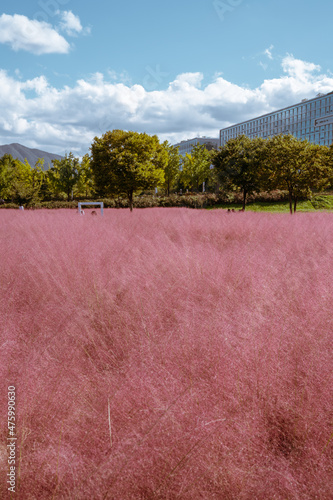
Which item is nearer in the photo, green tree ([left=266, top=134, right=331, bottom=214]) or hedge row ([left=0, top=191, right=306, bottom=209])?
green tree ([left=266, top=134, right=331, bottom=214])

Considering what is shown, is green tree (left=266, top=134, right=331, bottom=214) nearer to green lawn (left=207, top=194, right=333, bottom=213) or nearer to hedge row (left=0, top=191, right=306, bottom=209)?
green lawn (left=207, top=194, right=333, bottom=213)

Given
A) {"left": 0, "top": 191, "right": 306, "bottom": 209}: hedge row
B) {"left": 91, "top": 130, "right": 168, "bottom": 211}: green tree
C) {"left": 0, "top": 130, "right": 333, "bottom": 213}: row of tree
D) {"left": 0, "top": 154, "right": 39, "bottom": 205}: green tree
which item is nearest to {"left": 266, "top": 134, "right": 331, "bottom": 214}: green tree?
{"left": 0, "top": 130, "right": 333, "bottom": 213}: row of tree

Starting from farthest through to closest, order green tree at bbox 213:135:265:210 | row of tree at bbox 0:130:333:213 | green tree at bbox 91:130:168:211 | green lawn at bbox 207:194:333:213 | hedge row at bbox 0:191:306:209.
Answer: hedge row at bbox 0:191:306:209 → green lawn at bbox 207:194:333:213 → green tree at bbox 213:135:265:210 → green tree at bbox 91:130:168:211 → row of tree at bbox 0:130:333:213

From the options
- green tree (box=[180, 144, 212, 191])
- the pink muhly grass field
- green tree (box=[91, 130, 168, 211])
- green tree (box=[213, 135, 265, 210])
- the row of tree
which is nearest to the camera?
the pink muhly grass field

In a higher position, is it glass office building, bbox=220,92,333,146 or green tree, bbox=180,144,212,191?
glass office building, bbox=220,92,333,146

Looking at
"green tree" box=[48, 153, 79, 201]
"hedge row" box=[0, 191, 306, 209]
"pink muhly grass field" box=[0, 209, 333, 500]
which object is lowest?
"pink muhly grass field" box=[0, 209, 333, 500]

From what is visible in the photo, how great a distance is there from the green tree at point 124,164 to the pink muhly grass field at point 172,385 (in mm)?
20483

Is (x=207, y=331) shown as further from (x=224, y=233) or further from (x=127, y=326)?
(x=224, y=233)

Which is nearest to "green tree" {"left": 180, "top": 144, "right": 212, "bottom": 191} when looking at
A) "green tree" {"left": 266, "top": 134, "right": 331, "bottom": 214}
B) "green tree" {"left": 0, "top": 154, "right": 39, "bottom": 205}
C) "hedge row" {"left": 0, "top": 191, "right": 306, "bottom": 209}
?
"hedge row" {"left": 0, "top": 191, "right": 306, "bottom": 209}

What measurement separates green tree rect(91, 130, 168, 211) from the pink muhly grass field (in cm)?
2048

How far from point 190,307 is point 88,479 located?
4.40ft

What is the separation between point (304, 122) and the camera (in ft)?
345

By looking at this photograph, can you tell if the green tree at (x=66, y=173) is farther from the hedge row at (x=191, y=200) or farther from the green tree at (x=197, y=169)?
the green tree at (x=197, y=169)

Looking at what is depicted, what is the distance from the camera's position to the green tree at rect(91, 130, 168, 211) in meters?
22.6
